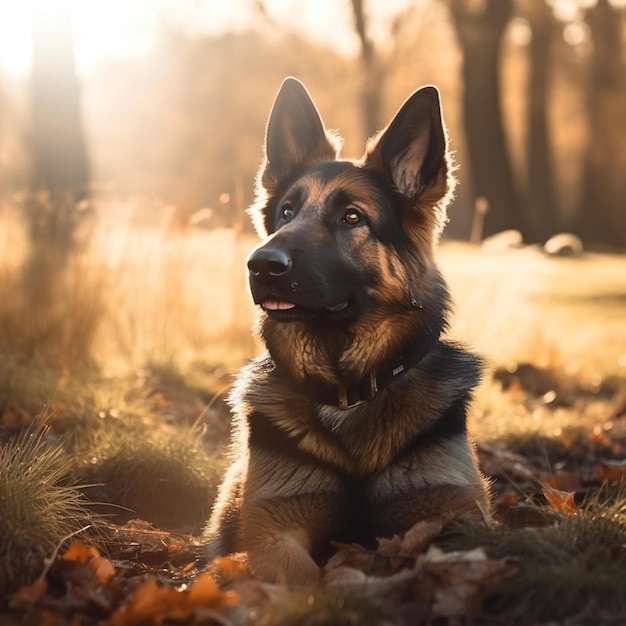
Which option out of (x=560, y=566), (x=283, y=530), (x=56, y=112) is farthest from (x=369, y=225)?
(x=56, y=112)

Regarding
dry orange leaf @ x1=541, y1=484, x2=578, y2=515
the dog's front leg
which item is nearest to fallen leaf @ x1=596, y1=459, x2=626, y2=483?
dry orange leaf @ x1=541, y1=484, x2=578, y2=515

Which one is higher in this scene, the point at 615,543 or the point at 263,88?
the point at 263,88

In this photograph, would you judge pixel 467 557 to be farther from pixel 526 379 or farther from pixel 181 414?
pixel 526 379

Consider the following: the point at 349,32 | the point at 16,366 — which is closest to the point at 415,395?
the point at 16,366

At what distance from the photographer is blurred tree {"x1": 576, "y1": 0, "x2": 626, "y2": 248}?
23.3 m

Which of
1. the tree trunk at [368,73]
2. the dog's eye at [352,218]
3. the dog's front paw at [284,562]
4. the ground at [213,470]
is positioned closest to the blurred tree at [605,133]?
the tree trunk at [368,73]

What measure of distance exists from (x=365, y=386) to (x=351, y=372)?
0.34 feet

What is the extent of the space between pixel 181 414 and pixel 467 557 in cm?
422

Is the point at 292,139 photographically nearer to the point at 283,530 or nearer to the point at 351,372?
the point at 351,372

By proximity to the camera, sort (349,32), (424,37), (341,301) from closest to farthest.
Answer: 1. (341,301)
2. (349,32)
3. (424,37)

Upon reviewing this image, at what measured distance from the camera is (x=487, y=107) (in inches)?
819

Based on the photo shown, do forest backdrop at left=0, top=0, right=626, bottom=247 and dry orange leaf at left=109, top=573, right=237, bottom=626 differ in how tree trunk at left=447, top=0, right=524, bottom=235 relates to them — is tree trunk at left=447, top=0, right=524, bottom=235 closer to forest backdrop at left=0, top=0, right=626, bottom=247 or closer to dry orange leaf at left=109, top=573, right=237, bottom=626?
forest backdrop at left=0, top=0, right=626, bottom=247

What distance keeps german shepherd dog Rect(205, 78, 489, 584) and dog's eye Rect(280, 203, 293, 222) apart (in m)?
0.02

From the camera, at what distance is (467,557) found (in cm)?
323
